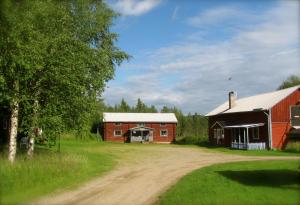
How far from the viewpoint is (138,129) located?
2721 inches

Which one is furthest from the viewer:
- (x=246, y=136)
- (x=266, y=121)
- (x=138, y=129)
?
(x=138, y=129)

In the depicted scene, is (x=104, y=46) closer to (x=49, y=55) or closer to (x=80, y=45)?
(x=80, y=45)

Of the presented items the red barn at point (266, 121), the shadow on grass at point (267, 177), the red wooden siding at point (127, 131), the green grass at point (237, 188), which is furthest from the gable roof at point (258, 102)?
the green grass at point (237, 188)

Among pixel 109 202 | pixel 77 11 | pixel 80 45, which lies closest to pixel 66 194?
pixel 109 202

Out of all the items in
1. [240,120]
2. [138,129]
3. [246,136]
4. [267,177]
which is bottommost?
[267,177]

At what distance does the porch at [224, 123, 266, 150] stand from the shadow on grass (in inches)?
882

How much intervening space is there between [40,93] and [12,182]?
306 inches

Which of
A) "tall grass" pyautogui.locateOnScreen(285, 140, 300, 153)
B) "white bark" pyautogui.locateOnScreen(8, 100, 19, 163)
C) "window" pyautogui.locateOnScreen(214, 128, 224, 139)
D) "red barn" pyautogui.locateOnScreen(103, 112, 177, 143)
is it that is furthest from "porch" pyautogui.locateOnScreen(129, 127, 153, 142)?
"white bark" pyautogui.locateOnScreen(8, 100, 19, 163)

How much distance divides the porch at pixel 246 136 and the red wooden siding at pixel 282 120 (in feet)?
4.28

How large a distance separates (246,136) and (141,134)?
28.1m

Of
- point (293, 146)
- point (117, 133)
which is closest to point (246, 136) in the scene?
point (293, 146)

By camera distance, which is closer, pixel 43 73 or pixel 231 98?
pixel 43 73

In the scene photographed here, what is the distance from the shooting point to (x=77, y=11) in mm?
26938

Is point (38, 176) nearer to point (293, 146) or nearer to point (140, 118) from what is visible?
point (293, 146)
